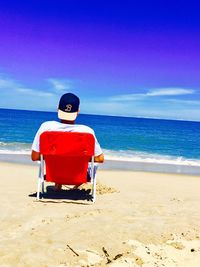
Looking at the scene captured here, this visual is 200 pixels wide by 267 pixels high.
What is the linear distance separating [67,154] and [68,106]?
68 centimetres

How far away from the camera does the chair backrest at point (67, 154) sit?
5688 millimetres

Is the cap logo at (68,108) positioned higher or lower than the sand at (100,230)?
higher

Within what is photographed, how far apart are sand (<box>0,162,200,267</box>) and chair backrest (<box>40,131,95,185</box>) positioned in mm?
364

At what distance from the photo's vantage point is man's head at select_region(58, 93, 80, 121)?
569 cm

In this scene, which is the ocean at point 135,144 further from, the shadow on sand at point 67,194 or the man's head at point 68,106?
the man's head at point 68,106

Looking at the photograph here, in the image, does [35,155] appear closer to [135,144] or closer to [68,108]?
[68,108]

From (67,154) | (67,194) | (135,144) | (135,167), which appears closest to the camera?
(67,154)

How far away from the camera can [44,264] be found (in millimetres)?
3430

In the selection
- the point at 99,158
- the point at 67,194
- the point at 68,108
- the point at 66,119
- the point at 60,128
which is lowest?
the point at 67,194

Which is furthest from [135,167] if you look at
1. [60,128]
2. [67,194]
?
[60,128]

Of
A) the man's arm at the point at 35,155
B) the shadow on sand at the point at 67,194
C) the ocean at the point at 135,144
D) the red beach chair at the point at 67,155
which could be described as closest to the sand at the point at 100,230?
the shadow on sand at the point at 67,194

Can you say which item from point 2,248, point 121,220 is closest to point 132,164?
point 121,220

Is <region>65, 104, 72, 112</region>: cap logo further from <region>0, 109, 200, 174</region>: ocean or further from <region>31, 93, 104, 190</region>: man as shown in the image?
<region>0, 109, 200, 174</region>: ocean

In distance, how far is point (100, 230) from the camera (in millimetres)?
4371
